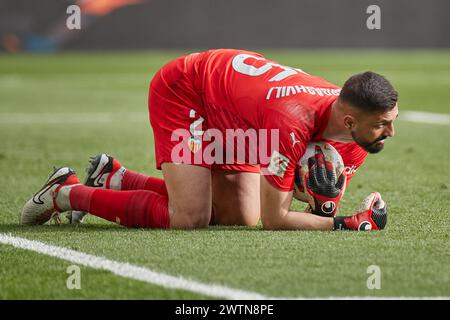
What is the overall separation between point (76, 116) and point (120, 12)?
19.1m

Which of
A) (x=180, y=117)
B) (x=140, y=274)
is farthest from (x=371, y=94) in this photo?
(x=140, y=274)

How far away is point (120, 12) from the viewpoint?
3178 centimetres

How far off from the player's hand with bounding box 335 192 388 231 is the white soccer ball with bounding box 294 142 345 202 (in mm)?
222

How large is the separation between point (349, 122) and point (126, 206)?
140cm

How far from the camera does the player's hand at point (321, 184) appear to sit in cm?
529

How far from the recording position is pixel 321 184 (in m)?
5.33

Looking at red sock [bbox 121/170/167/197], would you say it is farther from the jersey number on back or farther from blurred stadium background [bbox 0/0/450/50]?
blurred stadium background [bbox 0/0/450/50]

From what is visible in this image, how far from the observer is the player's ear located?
5.00 metres

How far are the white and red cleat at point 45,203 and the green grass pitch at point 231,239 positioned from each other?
0.11 meters

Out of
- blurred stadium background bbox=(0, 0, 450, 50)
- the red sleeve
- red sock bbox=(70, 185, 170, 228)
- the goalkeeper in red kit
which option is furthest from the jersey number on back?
blurred stadium background bbox=(0, 0, 450, 50)

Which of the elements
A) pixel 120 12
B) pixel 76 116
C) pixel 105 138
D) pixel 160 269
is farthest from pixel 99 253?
pixel 120 12

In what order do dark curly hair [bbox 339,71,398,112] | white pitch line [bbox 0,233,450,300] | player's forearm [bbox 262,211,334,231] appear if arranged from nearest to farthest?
white pitch line [bbox 0,233,450,300]
dark curly hair [bbox 339,71,398,112]
player's forearm [bbox 262,211,334,231]

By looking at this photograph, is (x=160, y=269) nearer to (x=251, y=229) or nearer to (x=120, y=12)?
(x=251, y=229)
